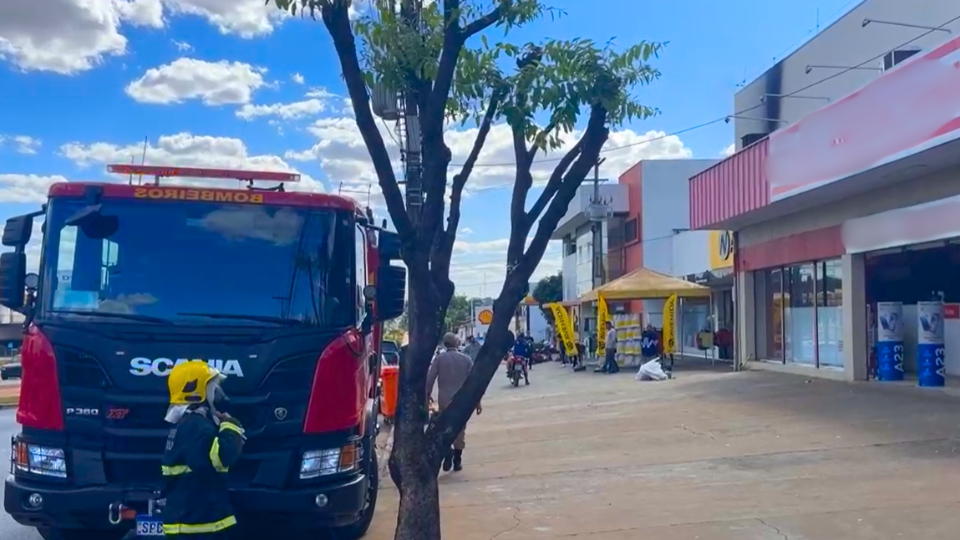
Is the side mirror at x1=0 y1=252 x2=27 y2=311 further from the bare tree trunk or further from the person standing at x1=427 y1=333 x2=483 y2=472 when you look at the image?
the person standing at x1=427 y1=333 x2=483 y2=472

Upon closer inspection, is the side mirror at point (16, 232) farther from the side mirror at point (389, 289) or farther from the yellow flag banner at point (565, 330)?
the yellow flag banner at point (565, 330)

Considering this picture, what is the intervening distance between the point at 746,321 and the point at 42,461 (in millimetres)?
21215

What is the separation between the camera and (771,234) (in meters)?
24.1

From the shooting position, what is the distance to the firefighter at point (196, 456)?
548cm

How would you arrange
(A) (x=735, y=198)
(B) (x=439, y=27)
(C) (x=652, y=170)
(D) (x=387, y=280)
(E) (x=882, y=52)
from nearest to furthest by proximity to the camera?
(B) (x=439, y=27) → (D) (x=387, y=280) → (A) (x=735, y=198) → (E) (x=882, y=52) → (C) (x=652, y=170)

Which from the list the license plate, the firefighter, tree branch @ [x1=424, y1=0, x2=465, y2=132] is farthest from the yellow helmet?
tree branch @ [x1=424, y1=0, x2=465, y2=132]

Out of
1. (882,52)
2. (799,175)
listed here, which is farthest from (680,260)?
(799,175)

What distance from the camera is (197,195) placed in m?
7.66

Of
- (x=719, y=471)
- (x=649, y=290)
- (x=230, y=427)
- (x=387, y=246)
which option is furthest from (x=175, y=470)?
(x=649, y=290)

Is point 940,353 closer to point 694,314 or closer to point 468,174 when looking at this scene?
point 468,174

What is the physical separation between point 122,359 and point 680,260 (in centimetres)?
3376

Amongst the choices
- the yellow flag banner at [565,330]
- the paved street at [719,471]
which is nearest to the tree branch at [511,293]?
the paved street at [719,471]

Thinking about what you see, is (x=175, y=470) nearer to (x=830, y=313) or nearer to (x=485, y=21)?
(x=485, y=21)

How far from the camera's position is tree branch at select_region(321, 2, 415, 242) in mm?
6188
